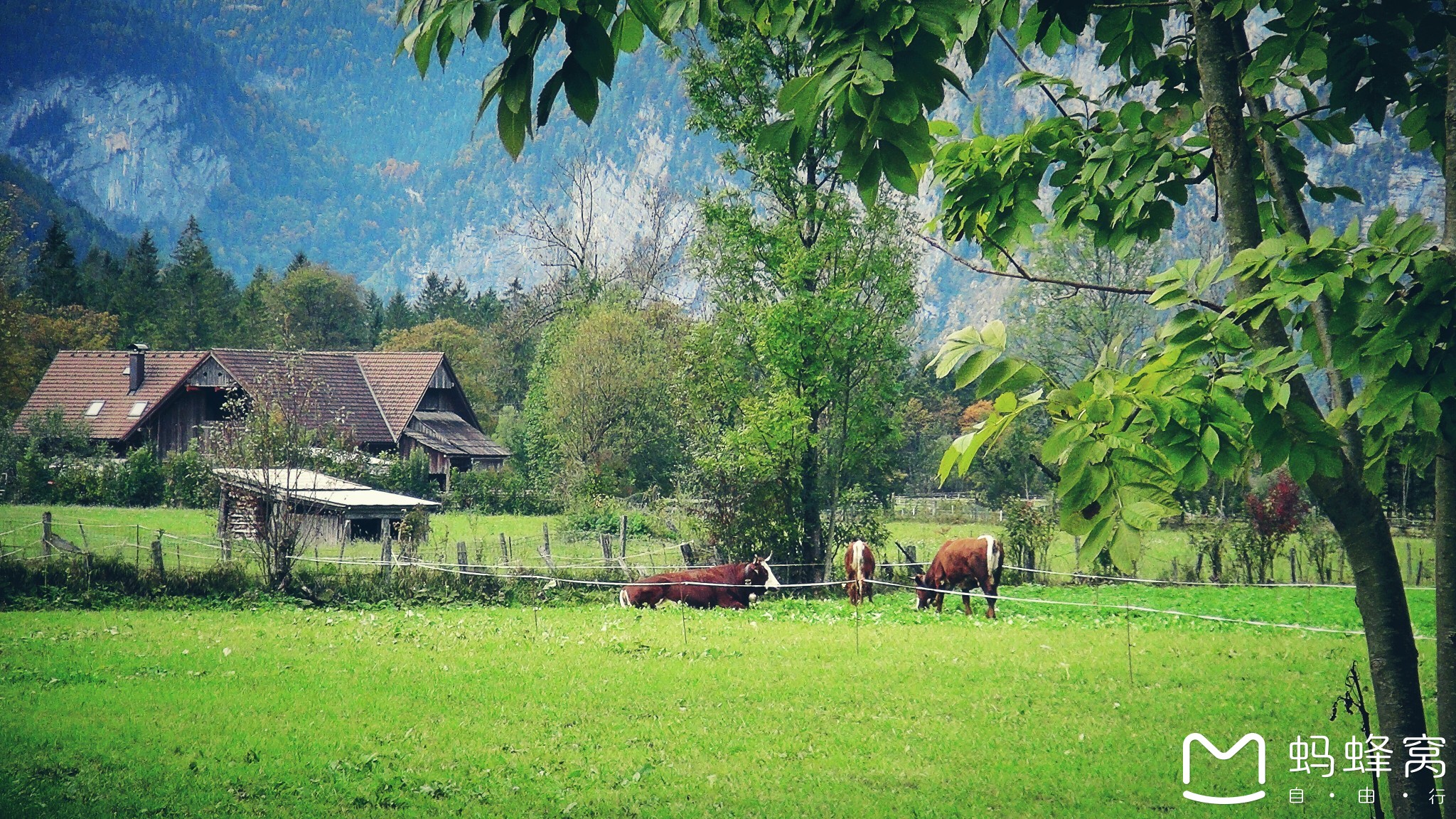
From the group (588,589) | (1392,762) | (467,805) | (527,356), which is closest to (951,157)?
(1392,762)

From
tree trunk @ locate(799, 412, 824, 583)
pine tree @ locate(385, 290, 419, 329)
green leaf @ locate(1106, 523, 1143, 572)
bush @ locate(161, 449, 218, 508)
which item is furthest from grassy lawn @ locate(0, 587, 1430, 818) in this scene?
pine tree @ locate(385, 290, 419, 329)

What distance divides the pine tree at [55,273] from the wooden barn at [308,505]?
110ft

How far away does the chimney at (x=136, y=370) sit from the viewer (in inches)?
1412

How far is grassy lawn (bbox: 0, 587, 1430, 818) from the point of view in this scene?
6.73 m

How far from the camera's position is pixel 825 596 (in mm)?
21266

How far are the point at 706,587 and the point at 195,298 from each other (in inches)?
2220

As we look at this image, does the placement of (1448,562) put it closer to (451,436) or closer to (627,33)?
(627,33)

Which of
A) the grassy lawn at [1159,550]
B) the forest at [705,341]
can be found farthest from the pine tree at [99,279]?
the grassy lawn at [1159,550]

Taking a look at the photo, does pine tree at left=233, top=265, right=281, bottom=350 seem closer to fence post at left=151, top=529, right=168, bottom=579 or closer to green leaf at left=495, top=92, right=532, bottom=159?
fence post at left=151, top=529, right=168, bottom=579

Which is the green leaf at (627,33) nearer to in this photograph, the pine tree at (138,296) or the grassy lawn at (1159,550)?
the grassy lawn at (1159,550)

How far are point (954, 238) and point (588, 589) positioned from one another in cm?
1646

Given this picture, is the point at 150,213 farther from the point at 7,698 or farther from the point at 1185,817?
the point at 1185,817

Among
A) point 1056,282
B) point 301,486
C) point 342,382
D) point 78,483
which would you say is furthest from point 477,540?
point 1056,282

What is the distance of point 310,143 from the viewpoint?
160 metres
